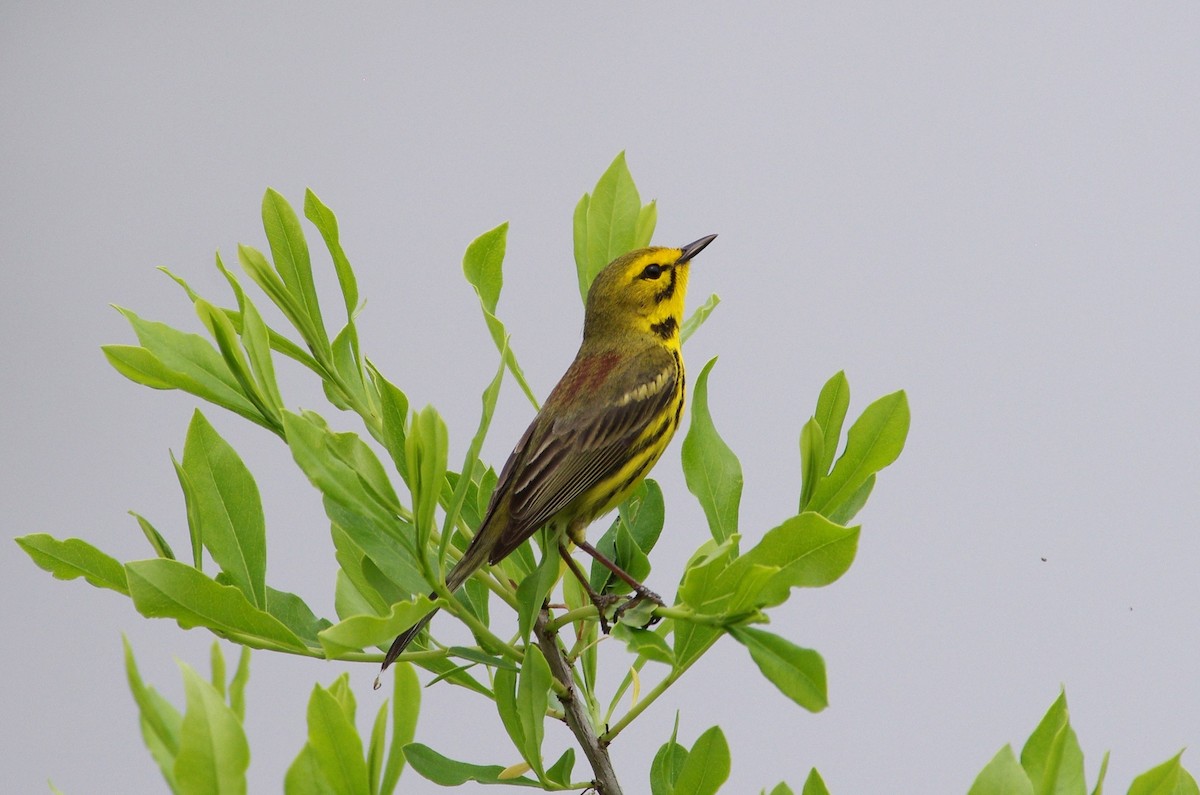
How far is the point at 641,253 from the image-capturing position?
1324 mm

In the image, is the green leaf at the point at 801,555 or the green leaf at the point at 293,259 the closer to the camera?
the green leaf at the point at 801,555

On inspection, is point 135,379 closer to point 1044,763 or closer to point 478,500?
point 478,500

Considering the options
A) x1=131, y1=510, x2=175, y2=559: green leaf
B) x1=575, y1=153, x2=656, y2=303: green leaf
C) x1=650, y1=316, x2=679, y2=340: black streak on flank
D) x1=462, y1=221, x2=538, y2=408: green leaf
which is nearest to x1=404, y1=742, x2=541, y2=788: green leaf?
x1=131, y1=510, x2=175, y2=559: green leaf

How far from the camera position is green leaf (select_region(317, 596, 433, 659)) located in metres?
0.72

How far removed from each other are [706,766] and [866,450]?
0.80ft

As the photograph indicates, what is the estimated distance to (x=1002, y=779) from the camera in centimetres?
82

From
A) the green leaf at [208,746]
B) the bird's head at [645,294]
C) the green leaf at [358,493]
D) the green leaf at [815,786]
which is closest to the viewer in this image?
the green leaf at [208,746]

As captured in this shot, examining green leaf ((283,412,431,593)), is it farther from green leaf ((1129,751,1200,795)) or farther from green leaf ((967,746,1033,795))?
green leaf ((1129,751,1200,795))

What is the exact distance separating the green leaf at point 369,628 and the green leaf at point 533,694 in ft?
0.31

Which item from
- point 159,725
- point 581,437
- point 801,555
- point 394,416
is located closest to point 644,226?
point 581,437

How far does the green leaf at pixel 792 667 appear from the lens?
727 mm

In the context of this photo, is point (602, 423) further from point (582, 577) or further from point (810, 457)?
point (810, 457)

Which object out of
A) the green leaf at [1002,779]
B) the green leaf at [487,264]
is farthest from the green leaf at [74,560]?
the green leaf at [1002,779]

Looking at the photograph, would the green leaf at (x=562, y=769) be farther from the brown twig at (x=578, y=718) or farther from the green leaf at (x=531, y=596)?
the green leaf at (x=531, y=596)
